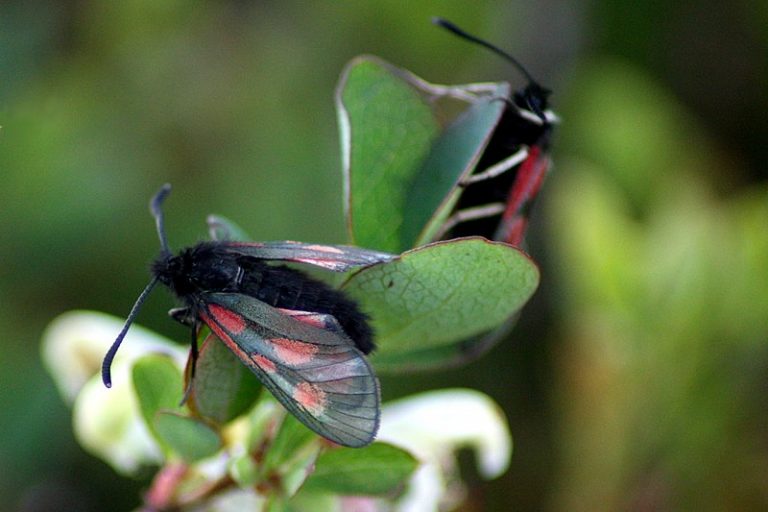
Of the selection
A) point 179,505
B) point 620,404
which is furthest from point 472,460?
point 179,505

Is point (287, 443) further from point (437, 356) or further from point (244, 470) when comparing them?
point (437, 356)

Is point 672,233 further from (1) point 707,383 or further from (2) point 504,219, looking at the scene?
(2) point 504,219

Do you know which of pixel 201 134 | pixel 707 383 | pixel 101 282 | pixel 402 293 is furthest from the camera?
pixel 201 134

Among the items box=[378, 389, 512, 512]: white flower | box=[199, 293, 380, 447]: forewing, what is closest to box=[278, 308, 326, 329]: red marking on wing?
box=[199, 293, 380, 447]: forewing

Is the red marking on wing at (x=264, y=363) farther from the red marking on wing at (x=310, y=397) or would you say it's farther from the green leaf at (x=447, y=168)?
the green leaf at (x=447, y=168)

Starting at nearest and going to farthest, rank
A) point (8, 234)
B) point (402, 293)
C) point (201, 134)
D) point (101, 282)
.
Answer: point (402, 293), point (8, 234), point (101, 282), point (201, 134)

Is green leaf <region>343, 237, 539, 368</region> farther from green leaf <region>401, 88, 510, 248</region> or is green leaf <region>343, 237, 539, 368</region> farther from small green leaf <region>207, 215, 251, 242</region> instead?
small green leaf <region>207, 215, 251, 242</region>

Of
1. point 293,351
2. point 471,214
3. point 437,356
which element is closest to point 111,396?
point 293,351
